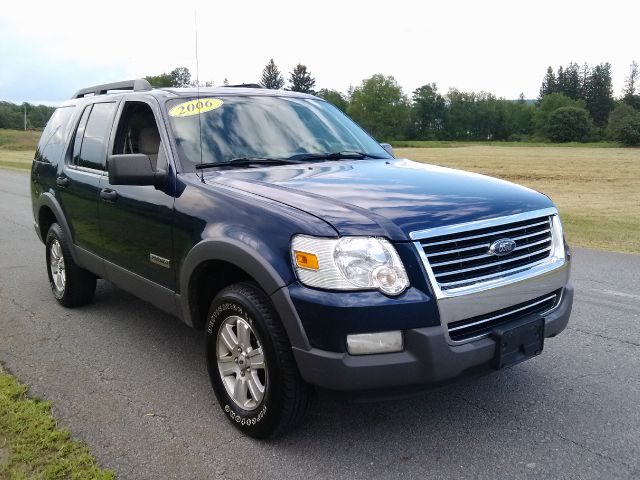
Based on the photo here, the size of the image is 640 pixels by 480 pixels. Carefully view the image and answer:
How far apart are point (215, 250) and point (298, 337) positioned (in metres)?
0.75

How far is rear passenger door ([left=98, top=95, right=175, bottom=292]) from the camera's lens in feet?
12.7

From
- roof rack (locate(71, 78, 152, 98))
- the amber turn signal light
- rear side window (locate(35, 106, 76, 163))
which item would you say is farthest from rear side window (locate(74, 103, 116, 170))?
the amber turn signal light

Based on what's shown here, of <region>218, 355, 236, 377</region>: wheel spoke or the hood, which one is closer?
the hood

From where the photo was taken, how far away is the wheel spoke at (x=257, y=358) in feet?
10.3

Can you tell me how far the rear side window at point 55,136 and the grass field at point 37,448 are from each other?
2.69m

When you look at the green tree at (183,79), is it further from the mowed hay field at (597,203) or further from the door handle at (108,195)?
the mowed hay field at (597,203)

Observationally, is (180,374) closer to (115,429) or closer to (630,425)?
(115,429)

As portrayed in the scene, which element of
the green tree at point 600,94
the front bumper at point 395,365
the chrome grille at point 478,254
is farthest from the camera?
the green tree at point 600,94

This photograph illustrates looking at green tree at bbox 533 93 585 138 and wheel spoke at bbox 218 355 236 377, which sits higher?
green tree at bbox 533 93 585 138

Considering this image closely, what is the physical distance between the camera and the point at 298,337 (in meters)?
2.87

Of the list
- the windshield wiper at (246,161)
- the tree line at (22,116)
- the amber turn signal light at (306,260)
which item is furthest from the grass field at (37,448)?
the tree line at (22,116)

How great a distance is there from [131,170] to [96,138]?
154cm

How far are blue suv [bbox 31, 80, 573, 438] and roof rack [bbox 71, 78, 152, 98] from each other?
0.23m

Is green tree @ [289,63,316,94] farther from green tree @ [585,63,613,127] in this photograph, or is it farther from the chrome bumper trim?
the chrome bumper trim
